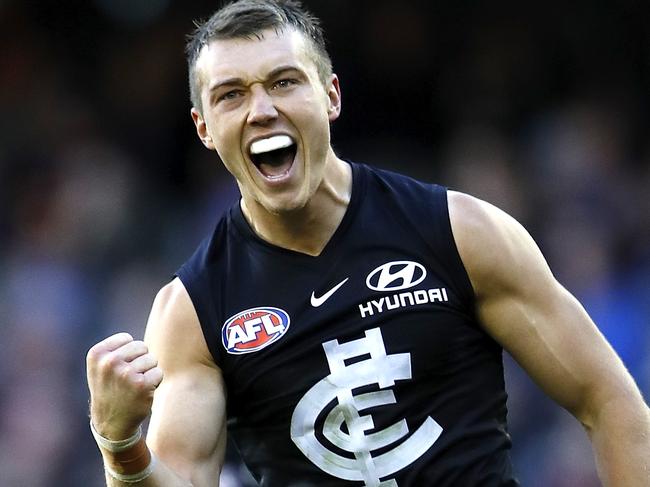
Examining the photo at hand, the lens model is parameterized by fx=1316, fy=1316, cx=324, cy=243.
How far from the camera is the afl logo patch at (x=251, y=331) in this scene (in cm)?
414

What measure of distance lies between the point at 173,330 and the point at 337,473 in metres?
0.68

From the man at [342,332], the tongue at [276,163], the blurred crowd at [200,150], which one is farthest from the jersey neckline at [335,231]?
the blurred crowd at [200,150]

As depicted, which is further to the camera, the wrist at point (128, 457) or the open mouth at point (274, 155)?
the open mouth at point (274, 155)

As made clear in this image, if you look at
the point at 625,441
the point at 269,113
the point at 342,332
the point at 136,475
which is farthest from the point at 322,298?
the point at 625,441

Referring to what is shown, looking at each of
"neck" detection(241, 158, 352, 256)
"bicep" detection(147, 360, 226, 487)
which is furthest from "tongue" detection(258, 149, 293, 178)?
"bicep" detection(147, 360, 226, 487)

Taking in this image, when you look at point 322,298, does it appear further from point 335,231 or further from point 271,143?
point 271,143

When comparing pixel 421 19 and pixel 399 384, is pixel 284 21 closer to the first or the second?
pixel 399 384

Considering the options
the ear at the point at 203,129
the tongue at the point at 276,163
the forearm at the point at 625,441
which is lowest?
the forearm at the point at 625,441

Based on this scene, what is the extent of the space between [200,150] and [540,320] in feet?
19.7

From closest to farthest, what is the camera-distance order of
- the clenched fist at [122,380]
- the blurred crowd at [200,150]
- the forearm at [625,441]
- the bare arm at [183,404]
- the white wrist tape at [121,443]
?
the clenched fist at [122,380] < the white wrist tape at [121,443] < the forearm at [625,441] < the bare arm at [183,404] < the blurred crowd at [200,150]

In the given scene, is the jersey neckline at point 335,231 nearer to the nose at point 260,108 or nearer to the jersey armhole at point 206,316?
the jersey armhole at point 206,316

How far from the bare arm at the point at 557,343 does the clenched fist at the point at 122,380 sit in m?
1.06

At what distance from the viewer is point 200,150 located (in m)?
9.73

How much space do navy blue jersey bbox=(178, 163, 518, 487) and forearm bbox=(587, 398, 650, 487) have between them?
0.35 m
